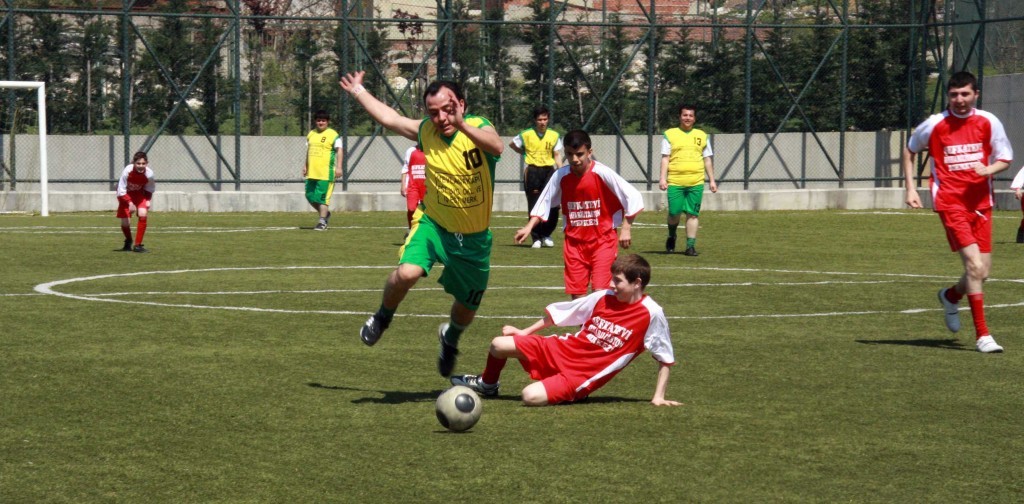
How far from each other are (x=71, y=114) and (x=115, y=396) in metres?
23.6

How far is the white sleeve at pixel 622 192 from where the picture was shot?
11.2 m

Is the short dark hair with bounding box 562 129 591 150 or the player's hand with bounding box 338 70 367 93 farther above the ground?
the player's hand with bounding box 338 70 367 93

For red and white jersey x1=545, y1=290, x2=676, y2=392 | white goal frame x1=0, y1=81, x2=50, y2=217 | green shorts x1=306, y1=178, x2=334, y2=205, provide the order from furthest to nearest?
white goal frame x1=0, y1=81, x2=50, y2=217, green shorts x1=306, y1=178, x2=334, y2=205, red and white jersey x1=545, y1=290, x2=676, y2=392

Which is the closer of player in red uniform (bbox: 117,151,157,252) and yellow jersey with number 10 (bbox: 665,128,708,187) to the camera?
player in red uniform (bbox: 117,151,157,252)

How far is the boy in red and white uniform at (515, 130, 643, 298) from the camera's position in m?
11.3

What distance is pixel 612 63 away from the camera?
Answer: 3328cm

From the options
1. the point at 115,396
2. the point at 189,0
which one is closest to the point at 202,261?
the point at 115,396

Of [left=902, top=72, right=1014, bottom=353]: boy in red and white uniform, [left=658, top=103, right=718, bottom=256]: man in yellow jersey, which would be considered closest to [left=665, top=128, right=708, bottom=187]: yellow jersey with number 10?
[left=658, top=103, right=718, bottom=256]: man in yellow jersey

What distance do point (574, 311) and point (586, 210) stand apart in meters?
2.93

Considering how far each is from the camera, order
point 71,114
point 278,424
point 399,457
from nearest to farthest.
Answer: point 399,457
point 278,424
point 71,114

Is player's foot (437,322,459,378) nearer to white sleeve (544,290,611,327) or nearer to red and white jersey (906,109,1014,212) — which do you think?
white sleeve (544,290,611,327)

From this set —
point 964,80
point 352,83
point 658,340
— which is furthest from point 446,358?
point 964,80

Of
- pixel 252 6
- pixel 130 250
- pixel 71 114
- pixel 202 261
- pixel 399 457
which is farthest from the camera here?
pixel 252 6

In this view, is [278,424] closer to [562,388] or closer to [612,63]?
[562,388]
